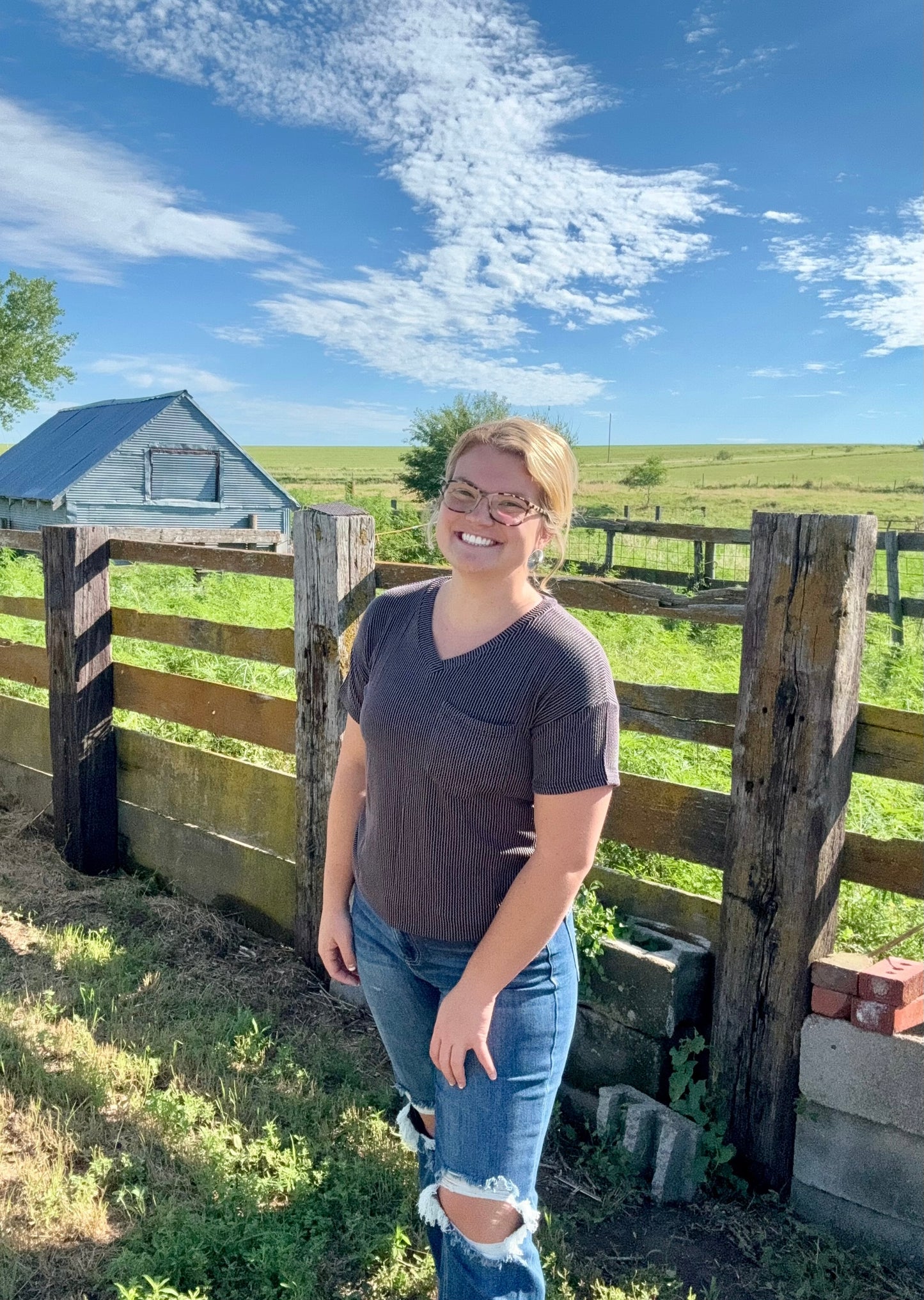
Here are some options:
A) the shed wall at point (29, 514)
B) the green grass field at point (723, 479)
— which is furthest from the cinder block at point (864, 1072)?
the green grass field at point (723, 479)

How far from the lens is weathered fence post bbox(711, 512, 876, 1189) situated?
2953mm

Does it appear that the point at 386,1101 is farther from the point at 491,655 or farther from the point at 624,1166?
the point at 491,655

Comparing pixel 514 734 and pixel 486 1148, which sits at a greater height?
pixel 514 734

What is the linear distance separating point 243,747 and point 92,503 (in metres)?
24.7

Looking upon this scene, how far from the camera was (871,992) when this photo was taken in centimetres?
294

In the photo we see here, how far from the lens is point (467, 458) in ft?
6.75

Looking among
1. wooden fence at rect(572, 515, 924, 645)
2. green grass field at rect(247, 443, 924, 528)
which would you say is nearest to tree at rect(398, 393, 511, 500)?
green grass field at rect(247, 443, 924, 528)

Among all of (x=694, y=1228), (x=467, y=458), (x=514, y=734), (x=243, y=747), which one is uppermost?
(x=467, y=458)

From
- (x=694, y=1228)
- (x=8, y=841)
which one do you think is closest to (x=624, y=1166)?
(x=694, y=1228)

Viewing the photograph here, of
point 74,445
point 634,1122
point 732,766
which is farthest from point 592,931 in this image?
point 74,445

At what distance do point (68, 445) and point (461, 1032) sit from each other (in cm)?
3285

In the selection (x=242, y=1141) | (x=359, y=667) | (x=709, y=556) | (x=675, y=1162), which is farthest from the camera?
(x=709, y=556)

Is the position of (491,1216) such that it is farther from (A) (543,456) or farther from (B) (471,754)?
(A) (543,456)

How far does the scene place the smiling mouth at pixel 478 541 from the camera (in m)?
2.00
